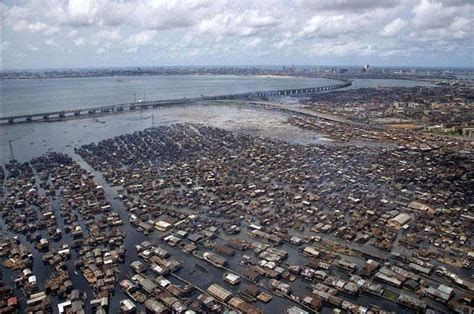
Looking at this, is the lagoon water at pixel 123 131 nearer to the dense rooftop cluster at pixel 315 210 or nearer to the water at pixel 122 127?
the water at pixel 122 127

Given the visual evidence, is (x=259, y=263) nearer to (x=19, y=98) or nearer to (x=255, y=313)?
(x=255, y=313)

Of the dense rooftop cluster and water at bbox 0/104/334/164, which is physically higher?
water at bbox 0/104/334/164

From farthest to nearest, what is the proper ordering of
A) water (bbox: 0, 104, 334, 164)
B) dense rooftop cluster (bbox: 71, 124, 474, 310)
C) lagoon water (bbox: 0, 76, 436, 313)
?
1. water (bbox: 0, 104, 334, 164)
2. lagoon water (bbox: 0, 76, 436, 313)
3. dense rooftop cluster (bbox: 71, 124, 474, 310)

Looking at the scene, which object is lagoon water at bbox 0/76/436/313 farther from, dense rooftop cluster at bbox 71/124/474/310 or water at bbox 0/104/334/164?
dense rooftop cluster at bbox 71/124/474/310

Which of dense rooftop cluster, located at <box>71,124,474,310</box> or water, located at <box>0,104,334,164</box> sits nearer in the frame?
dense rooftop cluster, located at <box>71,124,474,310</box>

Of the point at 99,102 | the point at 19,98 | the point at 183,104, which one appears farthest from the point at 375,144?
the point at 19,98

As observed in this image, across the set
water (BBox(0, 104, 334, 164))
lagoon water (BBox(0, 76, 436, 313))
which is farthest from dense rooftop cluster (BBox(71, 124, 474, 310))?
water (BBox(0, 104, 334, 164))

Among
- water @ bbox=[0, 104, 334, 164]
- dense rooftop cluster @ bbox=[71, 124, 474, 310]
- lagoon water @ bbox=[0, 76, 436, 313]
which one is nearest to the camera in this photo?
dense rooftop cluster @ bbox=[71, 124, 474, 310]

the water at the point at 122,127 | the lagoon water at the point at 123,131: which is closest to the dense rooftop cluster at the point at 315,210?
the lagoon water at the point at 123,131

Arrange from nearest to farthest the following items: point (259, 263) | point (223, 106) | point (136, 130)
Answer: point (259, 263)
point (136, 130)
point (223, 106)

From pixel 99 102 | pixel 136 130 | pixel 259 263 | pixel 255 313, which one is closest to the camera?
pixel 255 313

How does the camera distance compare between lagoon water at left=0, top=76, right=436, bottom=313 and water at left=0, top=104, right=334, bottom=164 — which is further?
water at left=0, top=104, right=334, bottom=164
